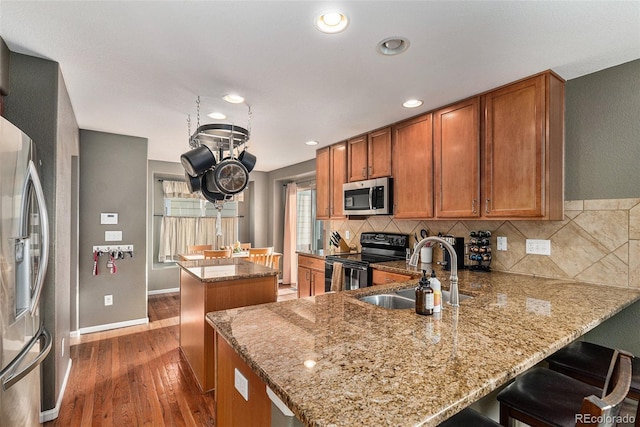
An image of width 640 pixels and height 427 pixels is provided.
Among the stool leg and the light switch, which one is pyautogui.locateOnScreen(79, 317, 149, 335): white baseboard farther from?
the stool leg

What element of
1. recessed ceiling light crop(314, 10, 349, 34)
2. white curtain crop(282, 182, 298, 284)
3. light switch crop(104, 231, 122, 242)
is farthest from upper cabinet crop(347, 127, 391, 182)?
light switch crop(104, 231, 122, 242)

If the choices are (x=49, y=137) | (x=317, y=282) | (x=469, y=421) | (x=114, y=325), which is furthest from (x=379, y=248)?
(x=114, y=325)

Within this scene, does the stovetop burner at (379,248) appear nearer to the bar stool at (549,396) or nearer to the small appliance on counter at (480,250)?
the small appliance on counter at (480,250)

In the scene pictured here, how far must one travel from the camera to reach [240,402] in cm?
128

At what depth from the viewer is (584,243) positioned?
7.20ft

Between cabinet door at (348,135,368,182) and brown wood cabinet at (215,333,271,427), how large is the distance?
2612 mm

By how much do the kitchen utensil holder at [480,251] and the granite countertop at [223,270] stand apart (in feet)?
5.59

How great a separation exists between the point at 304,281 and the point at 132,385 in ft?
6.89

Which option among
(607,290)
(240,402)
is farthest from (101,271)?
(607,290)

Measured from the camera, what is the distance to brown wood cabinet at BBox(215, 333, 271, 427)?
1125 mm

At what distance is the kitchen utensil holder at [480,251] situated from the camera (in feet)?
8.73

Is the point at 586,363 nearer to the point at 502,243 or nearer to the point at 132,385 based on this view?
the point at 502,243

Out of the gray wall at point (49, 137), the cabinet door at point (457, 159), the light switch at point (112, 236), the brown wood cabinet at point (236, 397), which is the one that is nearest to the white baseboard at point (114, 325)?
the light switch at point (112, 236)

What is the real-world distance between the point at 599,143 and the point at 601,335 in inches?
50.4
